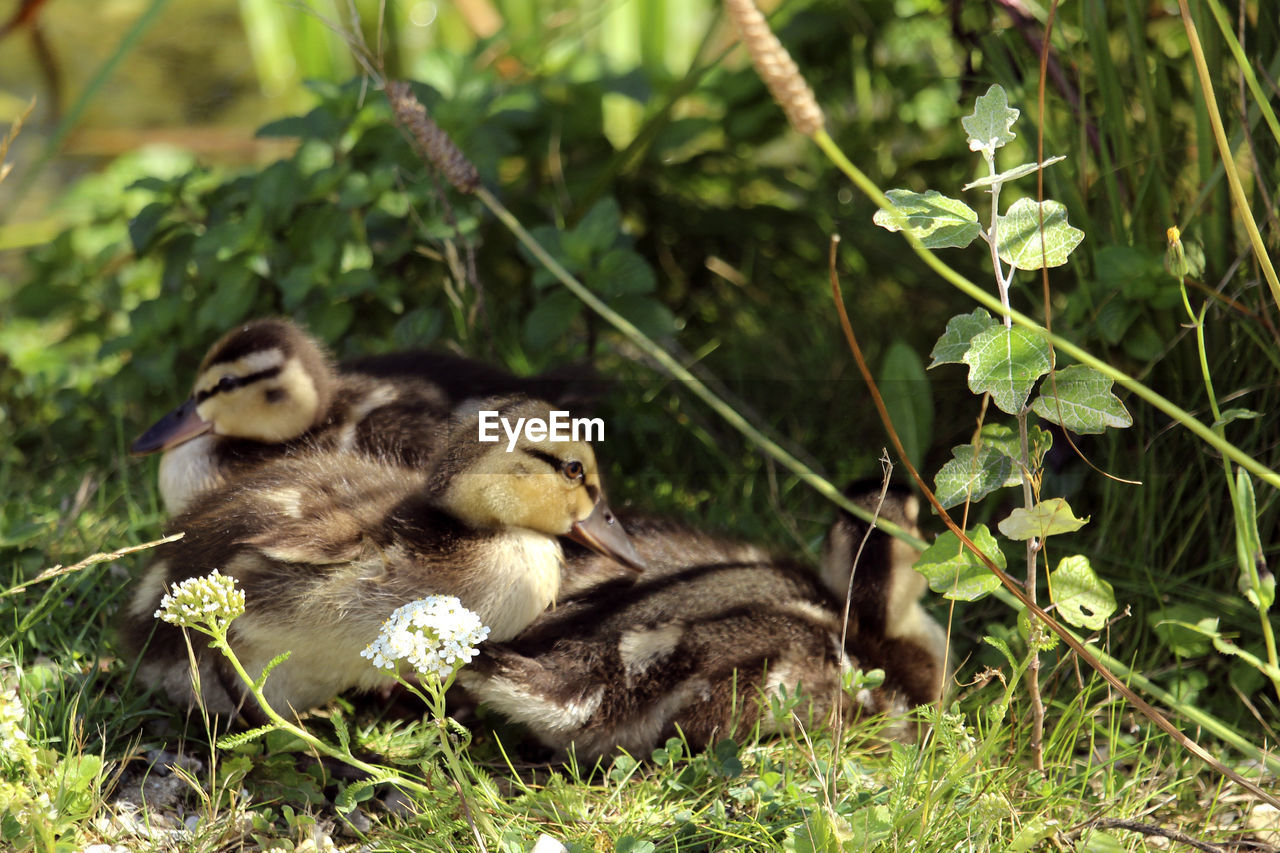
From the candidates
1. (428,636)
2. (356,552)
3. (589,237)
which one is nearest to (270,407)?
(356,552)

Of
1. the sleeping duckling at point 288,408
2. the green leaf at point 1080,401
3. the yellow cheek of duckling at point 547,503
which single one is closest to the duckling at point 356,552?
the yellow cheek of duckling at point 547,503

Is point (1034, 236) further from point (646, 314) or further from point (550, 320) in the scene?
point (550, 320)

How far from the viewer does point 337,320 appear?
3.53 m

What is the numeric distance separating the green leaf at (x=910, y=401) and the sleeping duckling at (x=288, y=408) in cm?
95

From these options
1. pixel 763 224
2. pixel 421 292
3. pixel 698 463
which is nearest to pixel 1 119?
pixel 421 292

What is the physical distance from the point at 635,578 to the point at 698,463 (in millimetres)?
909

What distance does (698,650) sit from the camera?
2.48 m

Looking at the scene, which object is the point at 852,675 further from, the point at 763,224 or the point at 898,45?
the point at 898,45

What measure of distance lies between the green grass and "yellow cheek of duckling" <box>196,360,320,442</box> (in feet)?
1.19

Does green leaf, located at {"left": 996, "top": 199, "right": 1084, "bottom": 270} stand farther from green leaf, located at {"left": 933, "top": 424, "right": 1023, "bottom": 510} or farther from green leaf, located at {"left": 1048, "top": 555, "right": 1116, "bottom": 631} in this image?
A: green leaf, located at {"left": 1048, "top": 555, "right": 1116, "bottom": 631}

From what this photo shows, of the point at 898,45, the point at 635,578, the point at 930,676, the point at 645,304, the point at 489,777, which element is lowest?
the point at 930,676

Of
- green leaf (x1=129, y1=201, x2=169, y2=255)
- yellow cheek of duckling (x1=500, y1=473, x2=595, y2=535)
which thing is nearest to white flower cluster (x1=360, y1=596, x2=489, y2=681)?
yellow cheek of duckling (x1=500, y1=473, x2=595, y2=535)

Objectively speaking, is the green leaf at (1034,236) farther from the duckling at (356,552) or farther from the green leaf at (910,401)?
the green leaf at (910,401)

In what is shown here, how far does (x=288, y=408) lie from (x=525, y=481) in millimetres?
738
